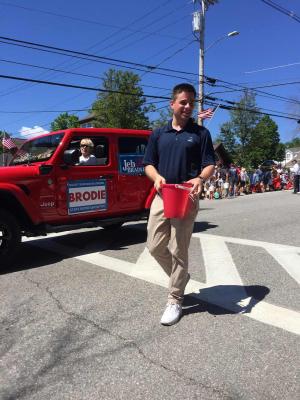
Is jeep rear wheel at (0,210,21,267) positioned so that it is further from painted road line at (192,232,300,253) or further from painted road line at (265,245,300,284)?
painted road line at (265,245,300,284)

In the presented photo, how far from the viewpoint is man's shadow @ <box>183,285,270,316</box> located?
3.98m

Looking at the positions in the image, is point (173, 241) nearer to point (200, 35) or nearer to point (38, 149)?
point (38, 149)

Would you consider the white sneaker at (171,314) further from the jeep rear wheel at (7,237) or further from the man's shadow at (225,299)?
the jeep rear wheel at (7,237)

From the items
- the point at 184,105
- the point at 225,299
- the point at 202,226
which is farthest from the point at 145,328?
the point at 202,226

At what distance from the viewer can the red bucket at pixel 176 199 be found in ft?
11.3

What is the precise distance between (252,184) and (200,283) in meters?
18.4

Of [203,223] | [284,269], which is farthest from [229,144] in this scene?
[284,269]

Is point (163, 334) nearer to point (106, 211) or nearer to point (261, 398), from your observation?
point (261, 398)

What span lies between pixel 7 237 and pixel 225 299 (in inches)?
119

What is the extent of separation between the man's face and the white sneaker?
1.69 metres

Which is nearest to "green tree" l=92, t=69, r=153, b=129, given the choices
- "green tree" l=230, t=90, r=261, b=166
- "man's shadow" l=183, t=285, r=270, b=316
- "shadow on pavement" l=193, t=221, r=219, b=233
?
"green tree" l=230, t=90, r=261, b=166

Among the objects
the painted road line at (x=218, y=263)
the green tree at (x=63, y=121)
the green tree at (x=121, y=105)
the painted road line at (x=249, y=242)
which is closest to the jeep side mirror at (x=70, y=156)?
the painted road line at (x=218, y=263)

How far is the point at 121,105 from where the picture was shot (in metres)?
40.7

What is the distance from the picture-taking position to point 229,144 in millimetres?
54875
